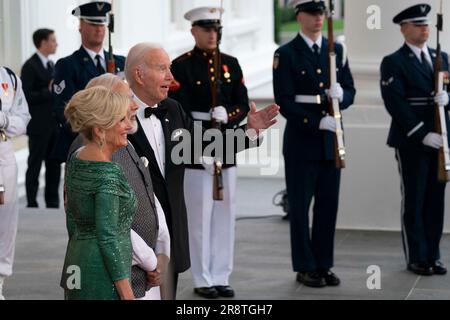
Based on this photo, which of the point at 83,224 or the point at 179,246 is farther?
the point at 179,246

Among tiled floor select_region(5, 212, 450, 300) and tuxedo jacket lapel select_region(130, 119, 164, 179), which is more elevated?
tuxedo jacket lapel select_region(130, 119, 164, 179)

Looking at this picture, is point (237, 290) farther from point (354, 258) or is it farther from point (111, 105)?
point (111, 105)

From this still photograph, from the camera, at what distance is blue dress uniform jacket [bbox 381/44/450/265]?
8516 millimetres

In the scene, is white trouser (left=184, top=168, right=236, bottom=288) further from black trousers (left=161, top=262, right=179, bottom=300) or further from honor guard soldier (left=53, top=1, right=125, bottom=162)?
black trousers (left=161, top=262, right=179, bottom=300)

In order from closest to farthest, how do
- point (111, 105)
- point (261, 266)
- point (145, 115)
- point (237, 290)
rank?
point (111, 105) < point (145, 115) < point (237, 290) < point (261, 266)

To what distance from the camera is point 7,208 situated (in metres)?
7.73

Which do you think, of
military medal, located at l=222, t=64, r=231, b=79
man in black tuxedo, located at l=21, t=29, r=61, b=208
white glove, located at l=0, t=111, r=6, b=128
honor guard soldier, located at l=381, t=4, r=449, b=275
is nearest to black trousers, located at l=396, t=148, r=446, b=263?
honor guard soldier, located at l=381, t=4, r=449, b=275

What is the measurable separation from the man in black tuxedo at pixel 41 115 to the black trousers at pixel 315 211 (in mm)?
4706

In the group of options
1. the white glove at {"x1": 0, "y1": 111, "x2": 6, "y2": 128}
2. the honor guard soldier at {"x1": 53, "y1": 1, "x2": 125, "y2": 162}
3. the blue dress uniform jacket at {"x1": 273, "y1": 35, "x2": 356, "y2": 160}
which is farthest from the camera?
the blue dress uniform jacket at {"x1": 273, "y1": 35, "x2": 356, "y2": 160}

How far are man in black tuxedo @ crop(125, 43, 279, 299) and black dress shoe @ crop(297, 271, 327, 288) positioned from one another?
254 centimetres

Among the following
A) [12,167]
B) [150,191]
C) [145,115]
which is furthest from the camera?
[12,167]

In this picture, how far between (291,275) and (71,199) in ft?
13.2
